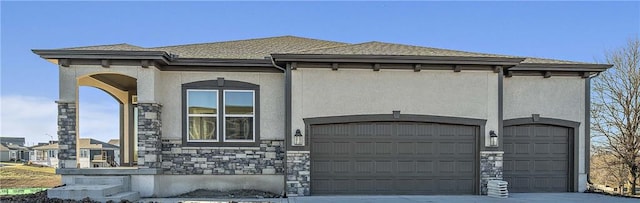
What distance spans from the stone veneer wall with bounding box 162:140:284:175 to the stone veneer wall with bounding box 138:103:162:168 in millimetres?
503

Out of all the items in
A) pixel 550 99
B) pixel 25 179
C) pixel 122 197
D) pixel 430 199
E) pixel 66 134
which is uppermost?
pixel 550 99

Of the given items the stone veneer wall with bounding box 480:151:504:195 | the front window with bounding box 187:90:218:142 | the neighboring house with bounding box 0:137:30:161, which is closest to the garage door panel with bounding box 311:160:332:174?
the front window with bounding box 187:90:218:142

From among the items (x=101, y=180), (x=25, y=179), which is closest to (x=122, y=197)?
(x=101, y=180)

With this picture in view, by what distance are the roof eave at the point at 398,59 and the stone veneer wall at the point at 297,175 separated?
88.1 inches

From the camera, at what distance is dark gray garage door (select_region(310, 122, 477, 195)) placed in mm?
10117

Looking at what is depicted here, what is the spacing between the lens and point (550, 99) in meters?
11.1

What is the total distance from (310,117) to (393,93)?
2.10 meters

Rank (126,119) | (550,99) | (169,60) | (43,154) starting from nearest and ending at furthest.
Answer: (169,60)
(550,99)
(126,119)
(43,154)

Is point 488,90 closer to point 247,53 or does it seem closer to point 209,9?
point 247,53

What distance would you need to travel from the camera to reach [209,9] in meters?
14.6

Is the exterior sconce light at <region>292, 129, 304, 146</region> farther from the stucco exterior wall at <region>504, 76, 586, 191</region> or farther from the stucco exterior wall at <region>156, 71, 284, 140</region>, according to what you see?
the stucco exterior wall at <region>504, 76, 586, 191</region>

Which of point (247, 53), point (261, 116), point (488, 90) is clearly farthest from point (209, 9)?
point (488, 90)

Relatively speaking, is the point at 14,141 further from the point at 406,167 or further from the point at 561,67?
the point at 561,67

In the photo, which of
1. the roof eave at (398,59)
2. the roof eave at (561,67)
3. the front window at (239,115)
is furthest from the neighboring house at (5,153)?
the roof eave at (561,67)
